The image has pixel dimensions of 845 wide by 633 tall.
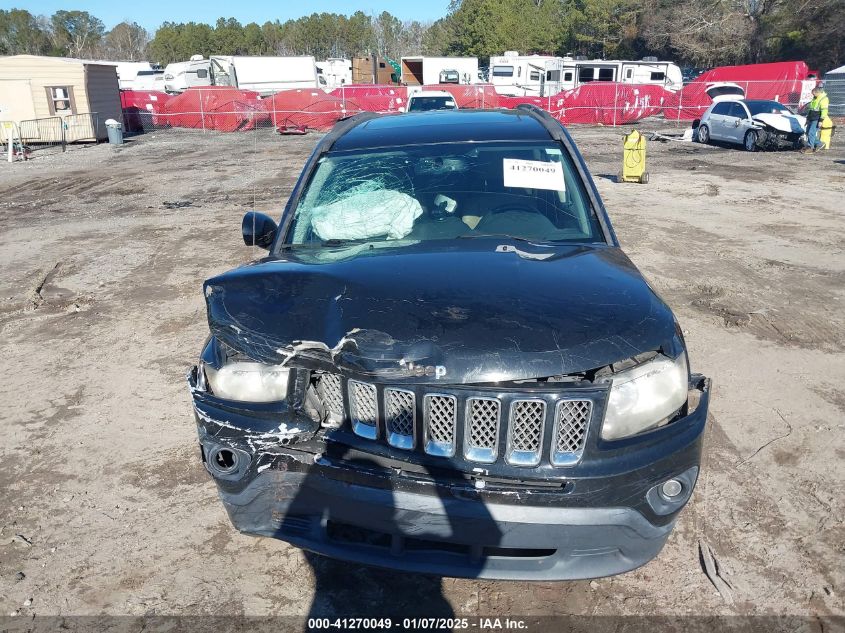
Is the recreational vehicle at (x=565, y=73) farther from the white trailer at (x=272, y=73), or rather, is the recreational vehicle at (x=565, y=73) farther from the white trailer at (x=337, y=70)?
the white trailer at (x=337, y=70)

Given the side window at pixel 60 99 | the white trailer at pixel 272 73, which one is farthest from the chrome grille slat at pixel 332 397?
the white trailer at pixel 272 73

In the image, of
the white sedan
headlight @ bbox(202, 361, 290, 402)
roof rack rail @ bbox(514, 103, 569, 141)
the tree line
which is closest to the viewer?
headlight @ bbox(202, 361, 290, 402)

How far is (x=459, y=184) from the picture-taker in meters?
3.76

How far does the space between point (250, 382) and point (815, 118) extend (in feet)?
67.7

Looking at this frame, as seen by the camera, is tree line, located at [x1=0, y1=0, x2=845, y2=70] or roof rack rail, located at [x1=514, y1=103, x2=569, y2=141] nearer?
roof rack rail, located at [x1=514, y1=103, x2=569, y2=141]

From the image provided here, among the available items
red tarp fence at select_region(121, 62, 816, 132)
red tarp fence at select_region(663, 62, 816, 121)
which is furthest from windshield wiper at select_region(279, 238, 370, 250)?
red tarp fence at select_region(663, 62, 816, 121)

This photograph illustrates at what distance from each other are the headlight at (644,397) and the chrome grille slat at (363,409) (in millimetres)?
817

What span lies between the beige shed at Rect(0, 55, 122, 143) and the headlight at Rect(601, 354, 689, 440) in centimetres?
2486

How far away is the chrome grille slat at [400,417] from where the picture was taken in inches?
91.5

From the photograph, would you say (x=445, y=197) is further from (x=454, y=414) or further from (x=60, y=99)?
(x=60, y=99)

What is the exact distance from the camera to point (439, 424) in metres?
2.33

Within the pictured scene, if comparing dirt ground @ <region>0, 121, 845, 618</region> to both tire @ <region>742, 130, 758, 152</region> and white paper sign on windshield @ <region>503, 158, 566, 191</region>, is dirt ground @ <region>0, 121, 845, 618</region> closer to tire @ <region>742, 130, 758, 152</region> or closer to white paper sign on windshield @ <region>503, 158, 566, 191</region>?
white paper sign on windshield @ <region>503, 158, 566, 191</region>

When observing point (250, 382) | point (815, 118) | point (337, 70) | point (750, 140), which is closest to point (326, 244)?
point (250, 382)

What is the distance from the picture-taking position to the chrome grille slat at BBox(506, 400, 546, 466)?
2.26 metres
